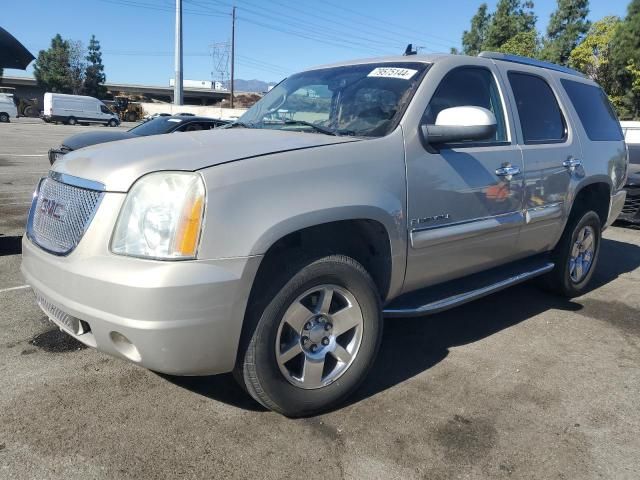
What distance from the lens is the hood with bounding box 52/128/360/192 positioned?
2467mm

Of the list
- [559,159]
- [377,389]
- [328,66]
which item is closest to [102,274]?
[377,389]

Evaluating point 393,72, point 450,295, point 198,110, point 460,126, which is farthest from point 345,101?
point 198,110

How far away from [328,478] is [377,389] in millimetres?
877

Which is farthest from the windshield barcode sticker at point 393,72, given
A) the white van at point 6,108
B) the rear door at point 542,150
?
the white van at point 6,108

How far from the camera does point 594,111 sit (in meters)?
5.06

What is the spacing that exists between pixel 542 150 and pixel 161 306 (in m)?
3.12

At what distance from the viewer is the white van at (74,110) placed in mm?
45031

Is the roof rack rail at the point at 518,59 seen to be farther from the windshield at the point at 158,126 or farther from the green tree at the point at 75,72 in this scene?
the green tree at the point at 75,72

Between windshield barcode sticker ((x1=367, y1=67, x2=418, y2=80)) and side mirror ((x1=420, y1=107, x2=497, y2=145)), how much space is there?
44 centimetres

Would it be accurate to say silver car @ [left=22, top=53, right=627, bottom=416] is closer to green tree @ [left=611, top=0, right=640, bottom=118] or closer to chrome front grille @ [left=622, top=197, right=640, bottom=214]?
chrome front grille @ [left=622, top=197, right=640, bottom=214]

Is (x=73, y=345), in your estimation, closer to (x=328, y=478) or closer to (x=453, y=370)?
(x=328, y=478)

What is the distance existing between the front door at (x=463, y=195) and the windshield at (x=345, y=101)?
0.71ft

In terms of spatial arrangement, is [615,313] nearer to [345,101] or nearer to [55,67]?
[345,101]

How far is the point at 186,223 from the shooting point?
233 cm
